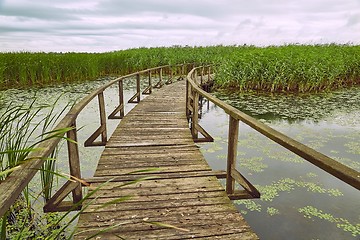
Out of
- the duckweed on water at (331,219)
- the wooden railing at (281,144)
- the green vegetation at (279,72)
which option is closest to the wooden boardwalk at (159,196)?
the wooden railing at (281,144)

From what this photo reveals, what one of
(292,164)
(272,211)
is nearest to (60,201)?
(272,211)

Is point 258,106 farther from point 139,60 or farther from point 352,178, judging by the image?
point 139,60

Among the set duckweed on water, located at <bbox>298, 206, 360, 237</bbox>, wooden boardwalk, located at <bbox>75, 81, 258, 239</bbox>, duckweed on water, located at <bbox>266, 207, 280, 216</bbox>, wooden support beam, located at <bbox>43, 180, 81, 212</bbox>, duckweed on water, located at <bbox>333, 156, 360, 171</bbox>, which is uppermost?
wooden support beam, located at <bbox>43, 180, 81, 212</bbox>

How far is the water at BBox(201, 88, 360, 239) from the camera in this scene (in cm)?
332

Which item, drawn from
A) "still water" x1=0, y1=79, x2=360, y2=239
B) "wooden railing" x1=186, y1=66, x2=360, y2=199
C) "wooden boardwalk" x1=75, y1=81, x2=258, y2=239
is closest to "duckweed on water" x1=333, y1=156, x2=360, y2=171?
"still water" x1=0, y1=79, x2=360, y2=239

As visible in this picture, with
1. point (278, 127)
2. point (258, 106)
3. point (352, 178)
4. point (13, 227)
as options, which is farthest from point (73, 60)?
point (352, 178)

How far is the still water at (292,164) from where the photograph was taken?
334 centimetres

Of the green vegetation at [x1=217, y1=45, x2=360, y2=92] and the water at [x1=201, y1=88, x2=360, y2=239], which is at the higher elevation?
the green vegetation at [x1=217, y1=45, x2=360, y2=92]

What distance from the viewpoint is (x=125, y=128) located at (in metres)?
5.66

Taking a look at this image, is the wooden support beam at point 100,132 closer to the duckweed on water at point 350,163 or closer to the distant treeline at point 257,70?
the duckweed on water at point 350,163

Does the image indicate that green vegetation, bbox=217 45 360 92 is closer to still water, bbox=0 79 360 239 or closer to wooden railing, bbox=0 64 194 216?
still water, bbox=0 79 360 239

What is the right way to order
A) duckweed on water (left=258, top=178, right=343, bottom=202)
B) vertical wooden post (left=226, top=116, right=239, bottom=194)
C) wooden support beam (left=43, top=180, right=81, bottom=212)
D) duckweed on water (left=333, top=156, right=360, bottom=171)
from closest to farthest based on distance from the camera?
1. wooden support beam (left=43, top=180, right=81, bottom=212)
2. vertical wooden post (left=226, top=116, right=239, bottom=194)
3. duckweed on water (left=258, top=178, right=343, bottom=202)
4. duckweed on water (left=333, top=156, right=360, bottom=171)

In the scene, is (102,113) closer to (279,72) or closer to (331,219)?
(331,219)

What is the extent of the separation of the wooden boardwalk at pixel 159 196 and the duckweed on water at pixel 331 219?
1332 millimetres
